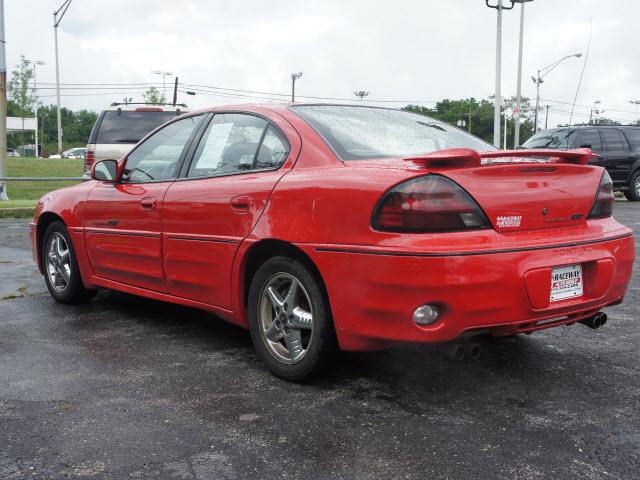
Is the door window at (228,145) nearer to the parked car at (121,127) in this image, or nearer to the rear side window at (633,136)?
the parked car at (121,127)

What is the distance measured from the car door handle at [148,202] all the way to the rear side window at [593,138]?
581 inches

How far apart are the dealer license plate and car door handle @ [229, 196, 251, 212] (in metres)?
1.60

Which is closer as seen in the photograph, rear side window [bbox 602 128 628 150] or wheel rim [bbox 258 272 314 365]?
wheel rim [bbox 258 272 314 365]

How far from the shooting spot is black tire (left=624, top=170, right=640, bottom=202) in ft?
59.7

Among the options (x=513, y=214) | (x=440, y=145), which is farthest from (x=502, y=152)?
(x=440, y=145)

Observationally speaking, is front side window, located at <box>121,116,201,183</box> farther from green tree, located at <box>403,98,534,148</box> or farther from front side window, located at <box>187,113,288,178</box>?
green tree, located at <box>403,98,534,148</box>

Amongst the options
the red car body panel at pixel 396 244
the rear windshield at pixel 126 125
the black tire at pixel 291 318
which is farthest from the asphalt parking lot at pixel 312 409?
the rear windshield at pixel 126 125

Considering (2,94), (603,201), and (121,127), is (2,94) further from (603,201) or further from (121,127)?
(603,201)

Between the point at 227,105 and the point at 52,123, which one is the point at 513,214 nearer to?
the point at 227,105

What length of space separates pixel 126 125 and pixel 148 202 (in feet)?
29.4

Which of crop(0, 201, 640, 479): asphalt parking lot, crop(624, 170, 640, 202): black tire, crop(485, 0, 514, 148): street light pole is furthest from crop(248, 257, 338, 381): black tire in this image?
crop(485, 0, 514, 148): street light pole

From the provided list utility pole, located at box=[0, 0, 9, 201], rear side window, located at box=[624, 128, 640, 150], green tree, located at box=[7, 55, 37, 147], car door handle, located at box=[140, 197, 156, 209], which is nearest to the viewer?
car door handle, located at box=[140, 197, 156, 209]

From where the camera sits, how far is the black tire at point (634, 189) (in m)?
18.2

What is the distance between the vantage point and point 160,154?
5059 millimetres
